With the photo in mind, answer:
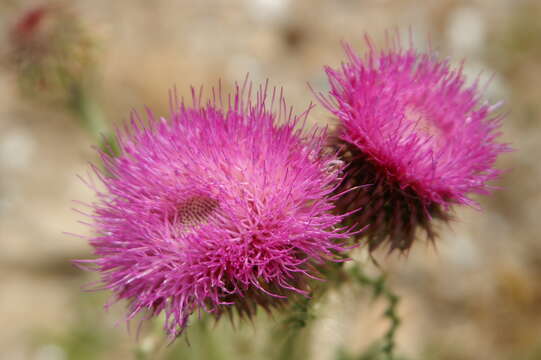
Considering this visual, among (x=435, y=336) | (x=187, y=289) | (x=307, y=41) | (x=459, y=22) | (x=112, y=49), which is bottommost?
(x=435, y=336)

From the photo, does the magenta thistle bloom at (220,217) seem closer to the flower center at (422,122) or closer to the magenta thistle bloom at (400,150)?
the magenta thistle bloom at (400,150)

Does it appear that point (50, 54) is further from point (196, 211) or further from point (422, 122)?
point (422, 122)

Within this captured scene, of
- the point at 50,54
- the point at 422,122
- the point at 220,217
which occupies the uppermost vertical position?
the point at 50,54

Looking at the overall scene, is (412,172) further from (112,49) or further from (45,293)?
Answer: (112,49)

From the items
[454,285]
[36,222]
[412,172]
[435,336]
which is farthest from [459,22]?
[36,222]

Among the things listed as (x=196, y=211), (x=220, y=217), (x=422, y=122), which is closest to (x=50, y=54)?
(x=196, y=211)

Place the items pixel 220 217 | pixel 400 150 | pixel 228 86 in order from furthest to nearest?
pixel 228 86, pixel 400 150, pixel 220 217

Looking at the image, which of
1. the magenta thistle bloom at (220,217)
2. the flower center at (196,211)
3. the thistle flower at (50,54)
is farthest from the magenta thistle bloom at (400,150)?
the thistle flower at (50,54)
